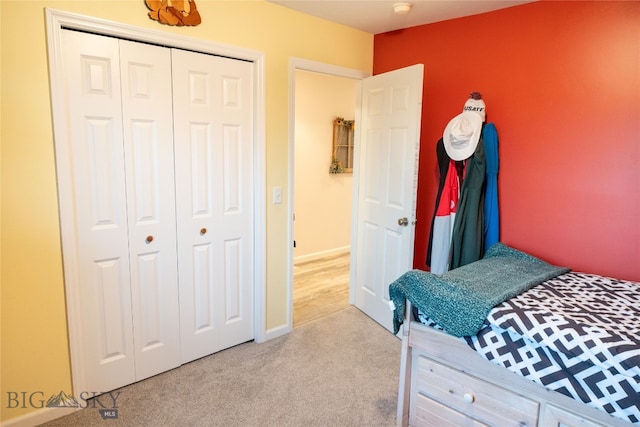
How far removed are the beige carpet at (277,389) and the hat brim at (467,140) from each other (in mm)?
1390

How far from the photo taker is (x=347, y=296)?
11.7 ft

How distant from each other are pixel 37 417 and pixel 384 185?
2.46 metres

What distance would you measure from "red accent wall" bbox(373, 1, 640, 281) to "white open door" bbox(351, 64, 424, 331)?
0.33 metres

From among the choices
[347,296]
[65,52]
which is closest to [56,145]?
[65,52]

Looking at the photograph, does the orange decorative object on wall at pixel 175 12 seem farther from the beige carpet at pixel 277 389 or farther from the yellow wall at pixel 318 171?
the yellow wall at pixel 318 171

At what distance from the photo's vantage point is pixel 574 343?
133 cm

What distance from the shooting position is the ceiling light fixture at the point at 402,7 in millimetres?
2315

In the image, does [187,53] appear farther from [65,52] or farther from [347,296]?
[347,296]

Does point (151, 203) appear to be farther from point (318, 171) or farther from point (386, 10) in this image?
point (318, 171)

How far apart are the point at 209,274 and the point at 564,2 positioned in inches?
102

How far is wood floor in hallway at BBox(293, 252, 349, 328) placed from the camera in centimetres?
325

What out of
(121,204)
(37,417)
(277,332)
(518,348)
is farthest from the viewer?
(277,332)

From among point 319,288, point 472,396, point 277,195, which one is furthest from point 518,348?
point 319,288

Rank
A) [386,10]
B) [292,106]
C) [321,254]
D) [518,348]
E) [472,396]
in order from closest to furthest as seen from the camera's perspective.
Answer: [518,348]
[472,396]
[386,10]
[292,106]
[321,254]
